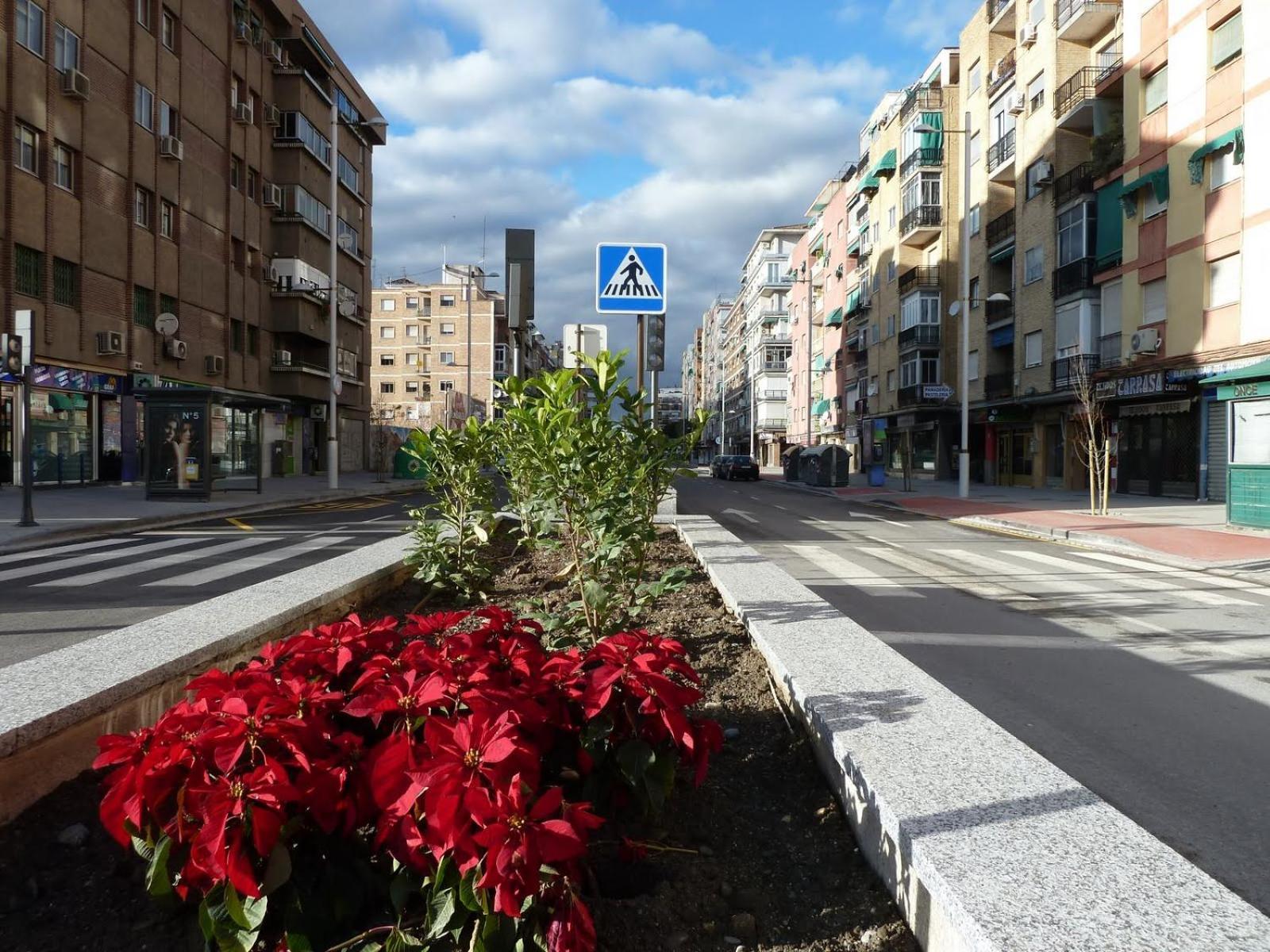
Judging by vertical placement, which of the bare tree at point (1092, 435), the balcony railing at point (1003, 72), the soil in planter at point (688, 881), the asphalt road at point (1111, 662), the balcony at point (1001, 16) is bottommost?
the asphalt road at point (1111, 662)

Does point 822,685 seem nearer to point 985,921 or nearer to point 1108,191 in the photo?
point 985,921

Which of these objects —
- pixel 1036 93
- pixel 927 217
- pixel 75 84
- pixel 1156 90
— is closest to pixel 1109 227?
pixel 1156 90

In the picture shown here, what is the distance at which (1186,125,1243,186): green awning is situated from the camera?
20.5 meters

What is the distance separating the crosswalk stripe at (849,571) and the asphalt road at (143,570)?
19.9ft

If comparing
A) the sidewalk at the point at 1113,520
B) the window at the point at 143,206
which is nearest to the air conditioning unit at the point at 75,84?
the window at the point at 143,206

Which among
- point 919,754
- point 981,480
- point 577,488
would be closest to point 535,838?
point 919,754

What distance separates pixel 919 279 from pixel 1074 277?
1374 cm

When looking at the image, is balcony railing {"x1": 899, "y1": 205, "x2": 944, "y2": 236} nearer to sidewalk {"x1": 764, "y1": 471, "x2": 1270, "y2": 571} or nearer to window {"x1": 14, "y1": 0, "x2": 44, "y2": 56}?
sidewalk {"x1": 764, "y1": 471, "x2": 1270, "y2": 571}

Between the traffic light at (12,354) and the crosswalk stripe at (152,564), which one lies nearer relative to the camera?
the crosswalk stripe at (152,564)

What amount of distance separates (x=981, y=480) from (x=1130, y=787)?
121 ft

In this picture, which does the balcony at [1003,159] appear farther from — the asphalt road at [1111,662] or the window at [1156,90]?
the asphalt road at [1111,662]

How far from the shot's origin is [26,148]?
21.0m

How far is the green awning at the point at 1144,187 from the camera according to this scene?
23.2 meters

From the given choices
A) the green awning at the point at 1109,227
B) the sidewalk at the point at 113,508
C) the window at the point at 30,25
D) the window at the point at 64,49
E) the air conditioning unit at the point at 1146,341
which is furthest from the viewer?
the green awning at the point at 1109,227
